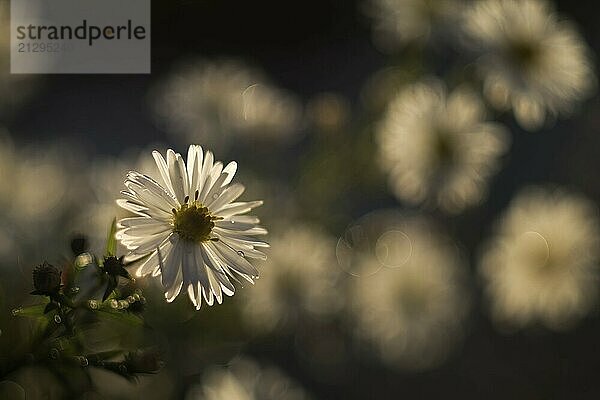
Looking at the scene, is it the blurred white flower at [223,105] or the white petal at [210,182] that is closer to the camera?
the white petal at [210,182]

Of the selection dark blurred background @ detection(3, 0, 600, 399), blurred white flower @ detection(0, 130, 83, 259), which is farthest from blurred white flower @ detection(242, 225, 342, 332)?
blurred white flower @ detection(0, 130, 83, 259)

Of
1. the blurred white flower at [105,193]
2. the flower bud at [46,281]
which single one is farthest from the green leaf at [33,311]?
the blurred white flower at [105,193]

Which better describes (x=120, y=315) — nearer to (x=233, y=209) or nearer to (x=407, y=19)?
(x=233, y=209)

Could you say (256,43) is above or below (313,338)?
above

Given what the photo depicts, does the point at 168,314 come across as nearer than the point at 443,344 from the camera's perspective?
Yes

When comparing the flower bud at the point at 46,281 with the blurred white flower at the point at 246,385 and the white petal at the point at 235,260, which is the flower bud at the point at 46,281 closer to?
the white petal at the point at 235,260

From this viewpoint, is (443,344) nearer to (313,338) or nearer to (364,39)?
(313,338)

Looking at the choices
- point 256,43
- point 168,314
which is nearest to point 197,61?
point 256,43
